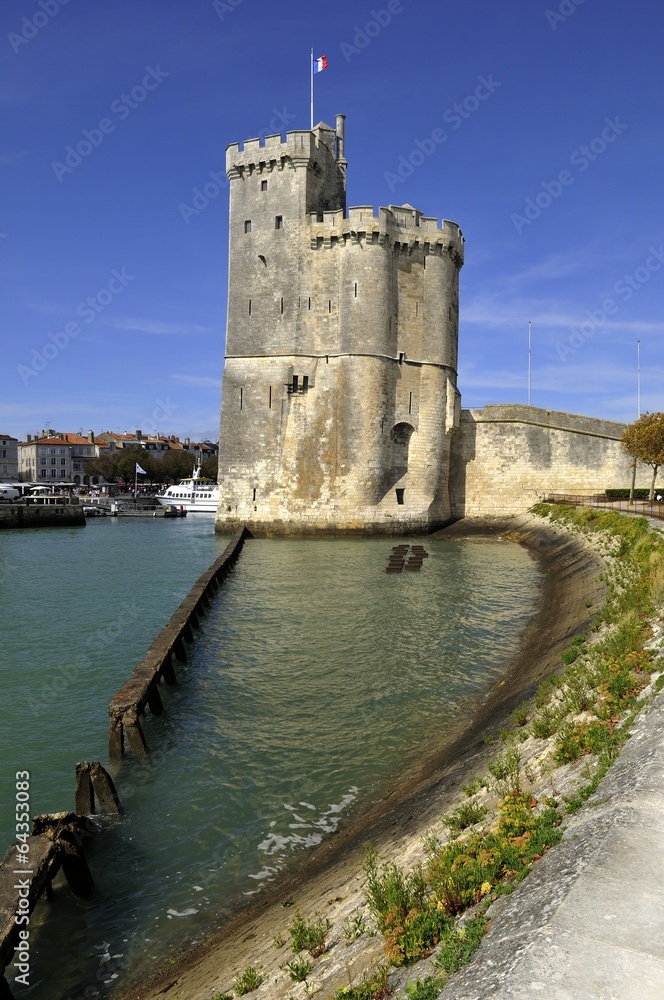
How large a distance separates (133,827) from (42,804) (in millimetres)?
1228

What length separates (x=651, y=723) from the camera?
18.4 feet

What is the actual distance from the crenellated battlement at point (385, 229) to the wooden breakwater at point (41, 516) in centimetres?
2868

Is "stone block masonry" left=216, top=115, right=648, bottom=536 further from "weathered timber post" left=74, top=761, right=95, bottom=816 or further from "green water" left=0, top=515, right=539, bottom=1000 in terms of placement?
"weathered timber post" left=74, top=761, right=95, bottom=816

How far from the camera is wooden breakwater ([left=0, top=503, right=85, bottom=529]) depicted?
48.2m

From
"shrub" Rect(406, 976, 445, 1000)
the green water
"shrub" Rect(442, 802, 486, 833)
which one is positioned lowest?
the green water

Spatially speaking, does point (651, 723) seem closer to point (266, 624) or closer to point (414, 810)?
point (414, 810)

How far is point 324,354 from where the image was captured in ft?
117

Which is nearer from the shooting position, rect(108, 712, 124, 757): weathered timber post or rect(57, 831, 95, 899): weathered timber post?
rect(57, 831, 95, 899): weathered timber post

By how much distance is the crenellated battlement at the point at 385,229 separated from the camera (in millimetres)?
34281

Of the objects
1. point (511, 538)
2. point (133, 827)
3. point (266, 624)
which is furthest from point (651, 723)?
point (511, 538)

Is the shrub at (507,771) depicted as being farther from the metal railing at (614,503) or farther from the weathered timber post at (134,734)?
the metal railing at (614,503)

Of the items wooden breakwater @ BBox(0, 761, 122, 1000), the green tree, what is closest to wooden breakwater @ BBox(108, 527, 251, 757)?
wooden breakwater @ BBox(0, 761, 122, 1000)

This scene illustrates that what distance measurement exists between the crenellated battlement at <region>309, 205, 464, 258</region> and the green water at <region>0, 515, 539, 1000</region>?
20226mm

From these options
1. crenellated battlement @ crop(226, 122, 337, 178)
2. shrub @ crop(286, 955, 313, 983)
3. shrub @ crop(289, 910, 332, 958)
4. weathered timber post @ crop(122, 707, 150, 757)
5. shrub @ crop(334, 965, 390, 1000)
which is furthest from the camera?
crenellated battlement @ crop(226, 122, 337, 178)
